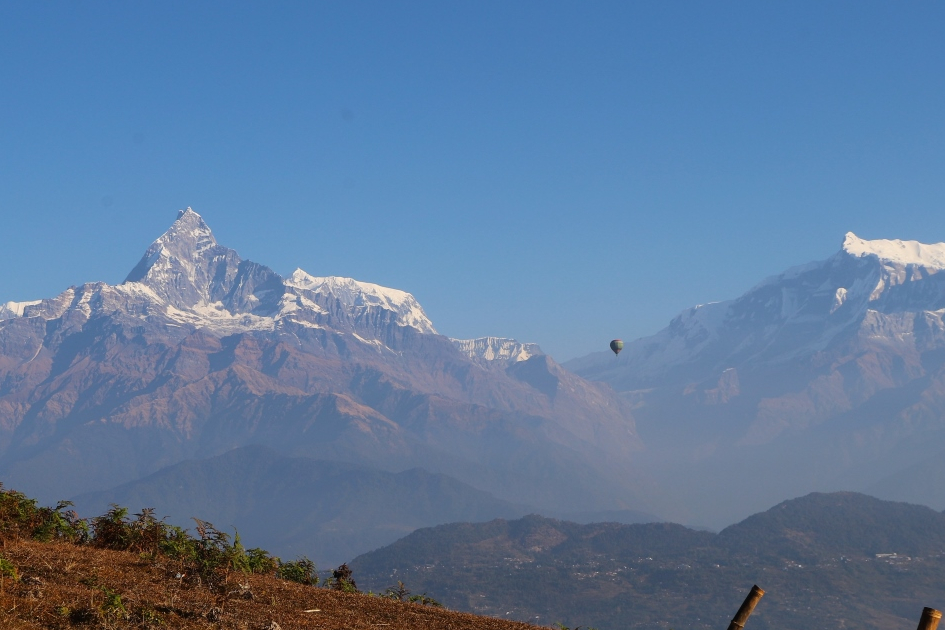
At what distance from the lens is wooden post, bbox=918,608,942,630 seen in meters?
13.9

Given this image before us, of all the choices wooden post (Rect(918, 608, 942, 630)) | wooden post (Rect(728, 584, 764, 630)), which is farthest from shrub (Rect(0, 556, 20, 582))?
wooden post (Rect(918, 608, 942, 630))

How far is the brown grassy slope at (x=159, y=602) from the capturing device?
56.0 ft

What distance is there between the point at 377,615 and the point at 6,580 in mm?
7366

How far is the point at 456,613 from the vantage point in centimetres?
2309

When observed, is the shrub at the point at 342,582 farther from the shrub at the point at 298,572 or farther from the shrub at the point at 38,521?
the shrub at the point at 38,521

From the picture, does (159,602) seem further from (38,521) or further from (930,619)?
(930,619)

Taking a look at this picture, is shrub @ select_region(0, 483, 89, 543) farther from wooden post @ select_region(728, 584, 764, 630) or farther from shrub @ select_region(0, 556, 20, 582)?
wooden post @ select_region(728, 584, 764, 630)

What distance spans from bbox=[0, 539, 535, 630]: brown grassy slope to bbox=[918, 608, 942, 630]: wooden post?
9125 mm

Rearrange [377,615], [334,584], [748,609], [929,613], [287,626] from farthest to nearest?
[334,584], [377,615], [287,626], [748,609], [929,613]

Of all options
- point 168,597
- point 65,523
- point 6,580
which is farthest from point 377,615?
point 65,523

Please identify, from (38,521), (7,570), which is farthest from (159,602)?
(38,521)

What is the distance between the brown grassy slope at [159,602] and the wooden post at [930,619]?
912cm

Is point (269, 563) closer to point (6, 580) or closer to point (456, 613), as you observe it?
point (456, 613)

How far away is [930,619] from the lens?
564 inches
